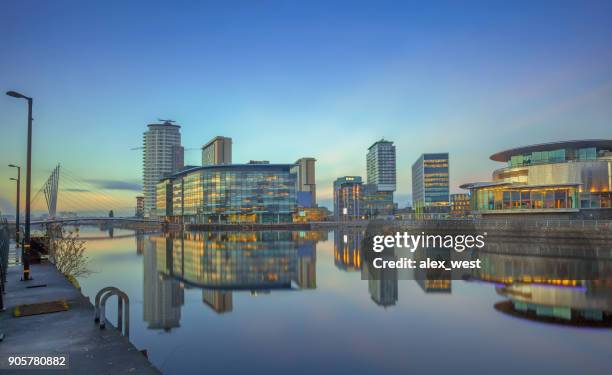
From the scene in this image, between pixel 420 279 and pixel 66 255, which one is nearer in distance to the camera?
pixel 66 255

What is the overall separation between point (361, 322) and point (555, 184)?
70746 millimetres

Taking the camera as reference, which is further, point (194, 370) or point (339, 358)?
point (339, 358)

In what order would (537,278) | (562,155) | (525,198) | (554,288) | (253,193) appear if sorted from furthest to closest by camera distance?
(253,193) → (562,155) → (525,198) → (537,278) → (554,288)

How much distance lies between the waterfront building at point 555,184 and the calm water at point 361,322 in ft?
135

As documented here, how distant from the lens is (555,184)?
75438 mm

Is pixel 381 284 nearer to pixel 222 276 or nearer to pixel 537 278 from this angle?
pixel 537 278

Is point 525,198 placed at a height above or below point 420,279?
above

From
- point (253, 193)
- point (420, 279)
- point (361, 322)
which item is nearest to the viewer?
point (361, 322)

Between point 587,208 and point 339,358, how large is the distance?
77226 millimetres

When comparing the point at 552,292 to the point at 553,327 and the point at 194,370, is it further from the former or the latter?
the point at 194,370

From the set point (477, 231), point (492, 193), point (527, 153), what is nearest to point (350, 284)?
point (477, 231)

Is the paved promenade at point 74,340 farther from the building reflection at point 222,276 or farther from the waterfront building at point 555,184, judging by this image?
the waterfront building at point 555,184

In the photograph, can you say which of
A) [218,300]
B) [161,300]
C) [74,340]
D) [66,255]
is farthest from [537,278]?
[66,255]

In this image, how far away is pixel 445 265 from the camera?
46.9 meters
